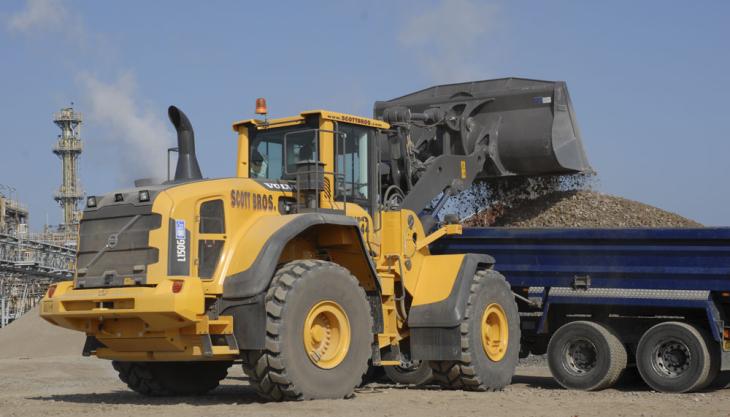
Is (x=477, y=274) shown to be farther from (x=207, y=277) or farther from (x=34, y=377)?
(x=34, y=377)

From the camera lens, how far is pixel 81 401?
11531 millimetres

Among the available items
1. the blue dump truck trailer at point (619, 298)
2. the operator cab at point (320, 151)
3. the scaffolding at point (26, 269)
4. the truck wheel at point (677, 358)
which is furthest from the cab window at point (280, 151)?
the scaffolding at point (26, 269)

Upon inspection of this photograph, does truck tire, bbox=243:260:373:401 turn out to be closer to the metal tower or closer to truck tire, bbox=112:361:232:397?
truck tire, bbox=112:361:232:397

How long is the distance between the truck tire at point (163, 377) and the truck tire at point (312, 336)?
196 centimetres

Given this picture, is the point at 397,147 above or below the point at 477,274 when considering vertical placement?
above

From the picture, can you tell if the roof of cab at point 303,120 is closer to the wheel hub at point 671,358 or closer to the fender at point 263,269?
the fender at point 263,269

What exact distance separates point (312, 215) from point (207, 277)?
4.30ft

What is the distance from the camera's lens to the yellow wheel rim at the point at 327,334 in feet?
35.1

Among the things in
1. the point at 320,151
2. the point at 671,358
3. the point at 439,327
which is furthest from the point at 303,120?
the point at 671,358

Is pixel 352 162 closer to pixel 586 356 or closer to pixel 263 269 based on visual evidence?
pixel 263 269

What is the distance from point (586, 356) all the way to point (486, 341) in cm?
165

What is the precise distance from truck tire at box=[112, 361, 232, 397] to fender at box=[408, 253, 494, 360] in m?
2.28

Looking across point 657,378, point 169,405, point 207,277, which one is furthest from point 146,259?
point 657,378

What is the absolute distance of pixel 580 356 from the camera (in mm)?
13883
